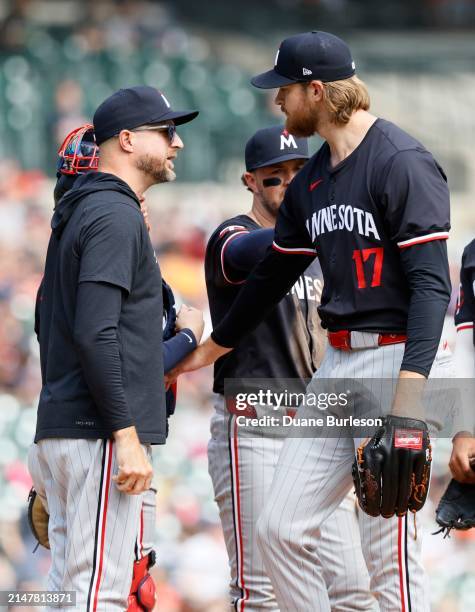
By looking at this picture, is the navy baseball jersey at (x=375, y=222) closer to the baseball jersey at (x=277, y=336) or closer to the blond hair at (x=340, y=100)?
the blond hair at (x=340, y=100)

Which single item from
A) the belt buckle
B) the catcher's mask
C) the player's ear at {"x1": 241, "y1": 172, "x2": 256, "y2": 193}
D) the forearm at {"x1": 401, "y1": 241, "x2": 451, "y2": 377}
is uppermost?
the catcher's mask

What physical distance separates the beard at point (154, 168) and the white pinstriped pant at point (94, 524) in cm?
86

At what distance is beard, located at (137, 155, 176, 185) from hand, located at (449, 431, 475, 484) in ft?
4.06

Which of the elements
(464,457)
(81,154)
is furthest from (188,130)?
(464,457)

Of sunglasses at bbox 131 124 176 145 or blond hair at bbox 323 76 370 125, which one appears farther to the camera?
sunglasses at bbox 131 124 176 145

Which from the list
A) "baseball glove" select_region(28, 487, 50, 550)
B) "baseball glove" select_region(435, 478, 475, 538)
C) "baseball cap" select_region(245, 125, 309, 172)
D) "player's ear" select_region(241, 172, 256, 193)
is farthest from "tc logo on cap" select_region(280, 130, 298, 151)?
"baseball glove" select_region(28, 487, 50, 550)

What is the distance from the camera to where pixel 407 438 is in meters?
3.13

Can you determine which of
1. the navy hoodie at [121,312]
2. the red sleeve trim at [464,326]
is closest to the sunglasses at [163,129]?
the navy hoodie at [121,312]

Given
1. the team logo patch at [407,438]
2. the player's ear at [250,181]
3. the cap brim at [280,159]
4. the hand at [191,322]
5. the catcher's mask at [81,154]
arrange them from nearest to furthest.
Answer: the team logo patch at [407,438] < the catcher's mask at [81,154] < the hand at [191,322] < the cap brim at [280,159] < the player's ear at [250,181]

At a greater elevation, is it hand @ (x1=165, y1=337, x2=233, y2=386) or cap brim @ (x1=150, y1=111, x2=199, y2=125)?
cap brim @ (x1=150, y1=111, x2=199, y2=125)

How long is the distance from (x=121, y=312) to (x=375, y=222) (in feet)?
2.55

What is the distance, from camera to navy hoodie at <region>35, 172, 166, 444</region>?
3268mm

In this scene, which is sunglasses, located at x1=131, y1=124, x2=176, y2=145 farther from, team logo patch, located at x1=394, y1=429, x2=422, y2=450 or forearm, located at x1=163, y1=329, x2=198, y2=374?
team logo patch, located at x1=394, y1=429, x2=422, y2=450

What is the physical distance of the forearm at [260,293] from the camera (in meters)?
3.81
